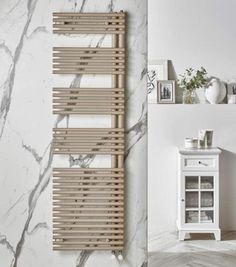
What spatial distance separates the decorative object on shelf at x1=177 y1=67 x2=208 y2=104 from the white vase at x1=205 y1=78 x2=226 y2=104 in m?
0.08

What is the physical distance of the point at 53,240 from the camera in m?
2.93

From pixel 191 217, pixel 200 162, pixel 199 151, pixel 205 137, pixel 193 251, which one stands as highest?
pixel 205 137

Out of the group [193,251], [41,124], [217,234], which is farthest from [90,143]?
[217,234]

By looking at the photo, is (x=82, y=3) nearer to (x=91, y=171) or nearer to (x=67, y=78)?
(x=67, y=78)

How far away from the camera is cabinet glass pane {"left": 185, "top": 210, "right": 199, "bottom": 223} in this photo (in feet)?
15.4

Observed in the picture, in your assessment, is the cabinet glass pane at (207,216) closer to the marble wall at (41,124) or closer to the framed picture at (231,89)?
the framed picture at (231,89)

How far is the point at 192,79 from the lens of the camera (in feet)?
16.4

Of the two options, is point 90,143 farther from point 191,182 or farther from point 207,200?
point 207,200

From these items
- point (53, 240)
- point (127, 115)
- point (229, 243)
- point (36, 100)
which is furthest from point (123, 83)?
point (229, 243)

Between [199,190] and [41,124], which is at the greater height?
[41,124]

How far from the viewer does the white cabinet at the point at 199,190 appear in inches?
183

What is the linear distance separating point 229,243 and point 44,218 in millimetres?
2288

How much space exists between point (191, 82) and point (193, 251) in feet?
5.59

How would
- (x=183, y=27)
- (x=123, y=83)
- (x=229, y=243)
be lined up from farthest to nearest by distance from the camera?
1. (x=183, y=27)
2. (x=229, y=243)
3. (x=123, y=83)
